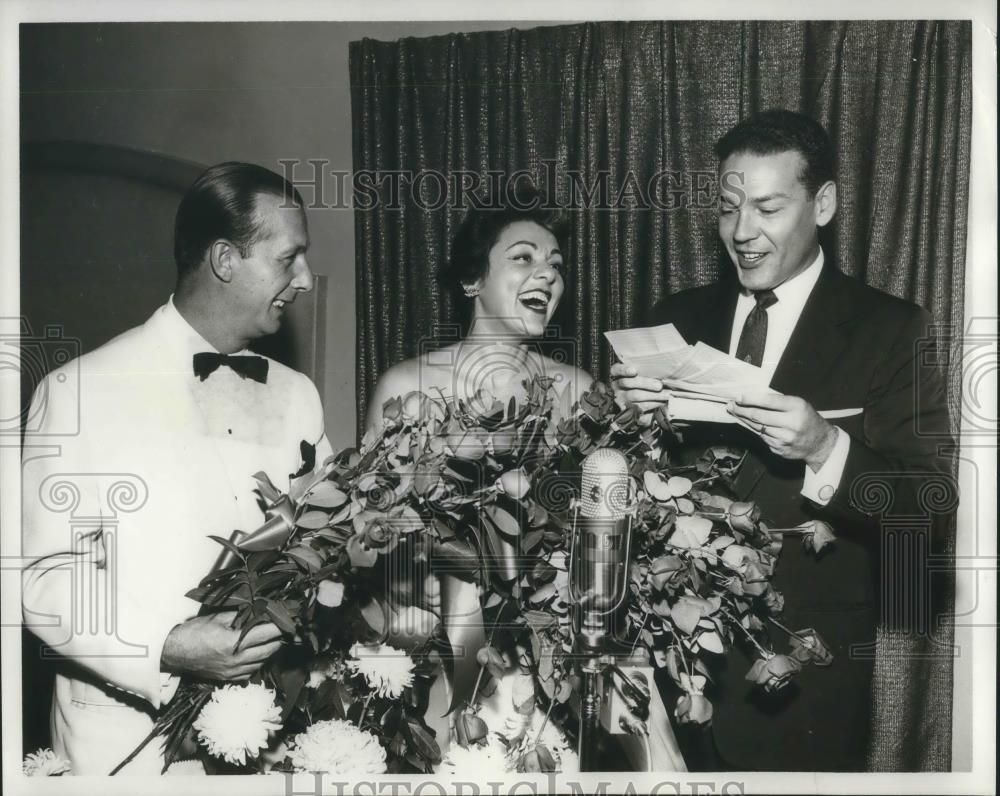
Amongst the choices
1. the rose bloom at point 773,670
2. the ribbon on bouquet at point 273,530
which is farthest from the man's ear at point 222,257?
the rose bloom at point 773,670

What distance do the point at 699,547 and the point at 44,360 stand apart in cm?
128

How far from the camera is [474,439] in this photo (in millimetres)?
1560

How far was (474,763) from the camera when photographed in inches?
67.3

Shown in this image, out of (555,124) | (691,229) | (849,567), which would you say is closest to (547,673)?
(849,567)

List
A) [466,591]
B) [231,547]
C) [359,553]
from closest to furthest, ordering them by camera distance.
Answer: [359,553] → [231,547] → [466,591]

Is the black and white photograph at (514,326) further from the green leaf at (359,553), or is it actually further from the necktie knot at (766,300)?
the green leaf at (359,553)

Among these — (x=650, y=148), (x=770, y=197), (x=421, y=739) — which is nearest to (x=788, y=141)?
(x=770, y=197)

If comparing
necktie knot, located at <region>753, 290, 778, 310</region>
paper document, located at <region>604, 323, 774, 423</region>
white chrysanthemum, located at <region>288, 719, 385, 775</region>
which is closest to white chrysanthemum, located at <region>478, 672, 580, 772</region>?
white chrysanthemum, located at <region>288, 719, 385, 775</region>

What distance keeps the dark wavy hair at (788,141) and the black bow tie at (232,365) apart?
96 centimetres

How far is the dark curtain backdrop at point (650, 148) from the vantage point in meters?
1.74

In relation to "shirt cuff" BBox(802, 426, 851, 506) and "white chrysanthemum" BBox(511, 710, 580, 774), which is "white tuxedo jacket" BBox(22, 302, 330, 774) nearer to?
"white chrysanthemum" BBox(511, 710, 580, 774)

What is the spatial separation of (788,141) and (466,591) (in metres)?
1.04

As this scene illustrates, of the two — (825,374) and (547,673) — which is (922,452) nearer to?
(825,374)

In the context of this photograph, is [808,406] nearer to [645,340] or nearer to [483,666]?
[645,340]
